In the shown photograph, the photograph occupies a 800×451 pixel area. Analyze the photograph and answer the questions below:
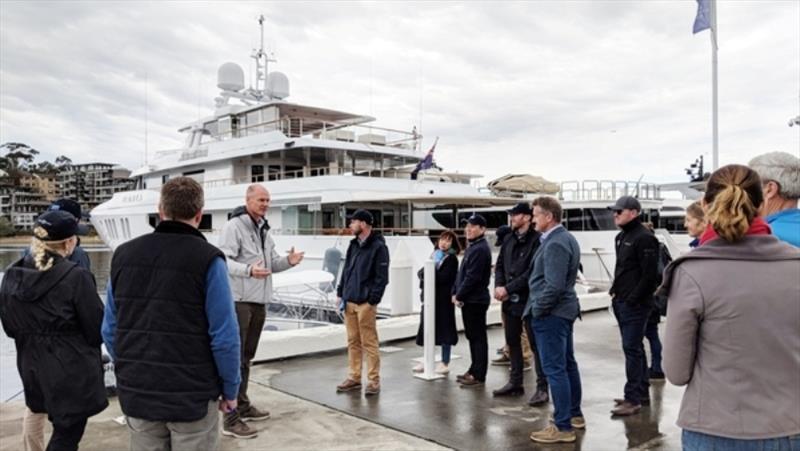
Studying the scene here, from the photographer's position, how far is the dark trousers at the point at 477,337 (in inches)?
226

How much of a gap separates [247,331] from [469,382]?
2.35 m

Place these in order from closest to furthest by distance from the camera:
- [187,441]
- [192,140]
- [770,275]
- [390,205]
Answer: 1. [770,275]
2. [187,441]
3. [390,205]
4. [192,140]

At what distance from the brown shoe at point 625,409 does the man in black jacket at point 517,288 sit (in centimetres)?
61

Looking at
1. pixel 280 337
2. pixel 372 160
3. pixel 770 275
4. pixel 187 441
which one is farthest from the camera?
pixel 372 160

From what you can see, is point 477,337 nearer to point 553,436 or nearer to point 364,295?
point 364,295

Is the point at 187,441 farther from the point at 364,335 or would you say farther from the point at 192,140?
the point at 192,140

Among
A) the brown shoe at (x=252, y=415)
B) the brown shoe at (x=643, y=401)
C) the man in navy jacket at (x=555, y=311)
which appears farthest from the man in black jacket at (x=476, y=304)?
the brown shoe at (x=252, y=415)

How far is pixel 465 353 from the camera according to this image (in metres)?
7.33

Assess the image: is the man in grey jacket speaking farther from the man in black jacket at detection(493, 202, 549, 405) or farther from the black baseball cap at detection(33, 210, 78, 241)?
the man in black jacket at detection(493, 202, 549, 405)

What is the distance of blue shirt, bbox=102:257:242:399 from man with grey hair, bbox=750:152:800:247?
7.42ft

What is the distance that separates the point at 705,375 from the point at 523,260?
3.32 meters

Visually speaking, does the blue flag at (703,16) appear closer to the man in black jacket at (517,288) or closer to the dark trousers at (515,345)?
the man in black jacket at (517,288)

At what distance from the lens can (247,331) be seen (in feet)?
15.3

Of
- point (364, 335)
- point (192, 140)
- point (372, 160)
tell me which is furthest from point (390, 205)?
point (364, 335)
